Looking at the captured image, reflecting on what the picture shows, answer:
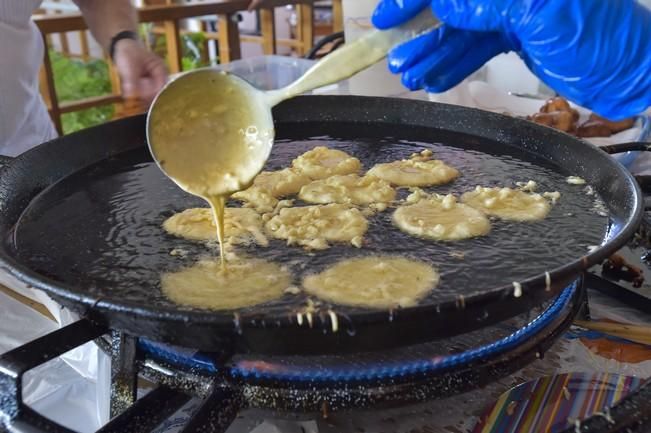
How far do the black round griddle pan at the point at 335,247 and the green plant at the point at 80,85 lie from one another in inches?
128

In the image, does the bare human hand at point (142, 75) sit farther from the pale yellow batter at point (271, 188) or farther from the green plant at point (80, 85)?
the green plant at point (80, 85)

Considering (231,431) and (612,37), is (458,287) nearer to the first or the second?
(231,431)

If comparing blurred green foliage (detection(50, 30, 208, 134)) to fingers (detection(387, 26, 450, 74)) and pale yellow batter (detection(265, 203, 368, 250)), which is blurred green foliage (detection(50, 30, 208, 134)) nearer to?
fingers (detection(387, 26, 450, 74))

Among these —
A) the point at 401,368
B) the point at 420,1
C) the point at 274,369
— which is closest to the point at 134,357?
the point at 274,369

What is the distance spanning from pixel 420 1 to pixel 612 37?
1.18 feet

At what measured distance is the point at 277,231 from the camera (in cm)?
120

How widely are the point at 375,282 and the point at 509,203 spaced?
443 millimetres

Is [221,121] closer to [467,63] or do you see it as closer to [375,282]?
[375,282]

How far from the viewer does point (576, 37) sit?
3.65 feet

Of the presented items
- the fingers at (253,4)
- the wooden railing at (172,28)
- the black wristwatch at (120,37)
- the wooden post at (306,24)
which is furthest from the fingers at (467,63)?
the wooden post at (306,24)

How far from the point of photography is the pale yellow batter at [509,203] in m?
1.25

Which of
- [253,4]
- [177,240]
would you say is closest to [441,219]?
[177,240]

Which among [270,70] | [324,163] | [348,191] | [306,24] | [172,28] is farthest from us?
[306,24]

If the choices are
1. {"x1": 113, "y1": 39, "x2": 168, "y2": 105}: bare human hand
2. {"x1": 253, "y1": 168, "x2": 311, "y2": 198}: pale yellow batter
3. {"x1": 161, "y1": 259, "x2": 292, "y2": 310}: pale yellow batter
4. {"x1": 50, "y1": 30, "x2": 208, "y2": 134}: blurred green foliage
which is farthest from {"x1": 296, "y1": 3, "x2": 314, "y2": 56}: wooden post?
{"x1": 161, "y1": 259, "x2": 292, "y2": 310}: pale yellow batter
